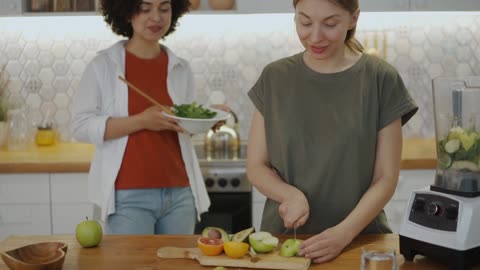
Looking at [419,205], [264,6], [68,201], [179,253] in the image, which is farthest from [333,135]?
[68,201]

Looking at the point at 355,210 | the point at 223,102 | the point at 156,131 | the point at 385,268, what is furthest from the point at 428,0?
the point at 385,268

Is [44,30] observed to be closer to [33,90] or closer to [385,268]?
[33,90]

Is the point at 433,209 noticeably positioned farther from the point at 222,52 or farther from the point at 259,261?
the point at 222,52

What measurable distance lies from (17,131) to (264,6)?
1465 mm

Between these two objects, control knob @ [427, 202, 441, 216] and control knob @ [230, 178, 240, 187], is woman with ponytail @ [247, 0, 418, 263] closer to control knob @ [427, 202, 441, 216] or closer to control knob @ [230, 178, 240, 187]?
control knob @ [427, 202, 441, 216]

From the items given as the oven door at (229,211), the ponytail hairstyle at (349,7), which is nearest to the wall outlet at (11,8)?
the oven door at (229,211)

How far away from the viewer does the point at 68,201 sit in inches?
151

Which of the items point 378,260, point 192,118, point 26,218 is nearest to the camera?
point 378,260

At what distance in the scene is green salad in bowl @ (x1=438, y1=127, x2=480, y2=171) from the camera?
2053 mm

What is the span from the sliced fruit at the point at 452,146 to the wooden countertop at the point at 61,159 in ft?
5.63

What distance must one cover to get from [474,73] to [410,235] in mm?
2563

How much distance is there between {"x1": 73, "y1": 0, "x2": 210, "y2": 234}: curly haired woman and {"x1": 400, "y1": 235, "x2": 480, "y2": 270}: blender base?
1081mm

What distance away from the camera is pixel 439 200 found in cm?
209

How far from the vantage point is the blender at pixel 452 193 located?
2.02 metres
